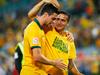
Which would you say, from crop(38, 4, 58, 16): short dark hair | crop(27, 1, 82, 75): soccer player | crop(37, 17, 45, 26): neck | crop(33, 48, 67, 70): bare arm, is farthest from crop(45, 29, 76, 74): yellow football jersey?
crop(38, 4, 58, 16): short dark hair

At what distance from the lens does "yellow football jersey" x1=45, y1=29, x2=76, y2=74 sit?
9.05 meters

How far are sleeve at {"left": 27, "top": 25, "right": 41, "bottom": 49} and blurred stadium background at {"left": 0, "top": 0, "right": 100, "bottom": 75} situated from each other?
6485 mm

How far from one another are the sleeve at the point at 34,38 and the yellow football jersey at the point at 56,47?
364mm

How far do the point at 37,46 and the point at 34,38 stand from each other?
5.1 inches

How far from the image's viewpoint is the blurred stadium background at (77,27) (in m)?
18.0

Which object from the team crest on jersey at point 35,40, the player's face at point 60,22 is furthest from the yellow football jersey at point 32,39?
the player's face at point 60,22

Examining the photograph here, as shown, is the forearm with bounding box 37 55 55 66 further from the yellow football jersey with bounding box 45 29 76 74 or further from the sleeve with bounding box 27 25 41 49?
the yellow football jersey with bounding box 45 29 76 74

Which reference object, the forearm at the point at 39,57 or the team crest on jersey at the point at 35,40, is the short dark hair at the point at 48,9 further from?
the forearm at the point at 39,57

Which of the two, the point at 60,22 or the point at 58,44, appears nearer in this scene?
the point at 58,44

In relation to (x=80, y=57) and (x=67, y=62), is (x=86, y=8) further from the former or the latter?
(x=67, y=62)

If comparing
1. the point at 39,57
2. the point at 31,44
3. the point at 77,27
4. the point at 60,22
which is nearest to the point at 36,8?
the point at 60,22

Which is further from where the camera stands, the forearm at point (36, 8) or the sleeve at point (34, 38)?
the forearm at point (36, 8)

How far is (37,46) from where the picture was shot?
8.68 metres

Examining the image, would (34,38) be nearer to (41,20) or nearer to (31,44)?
(31,44)
